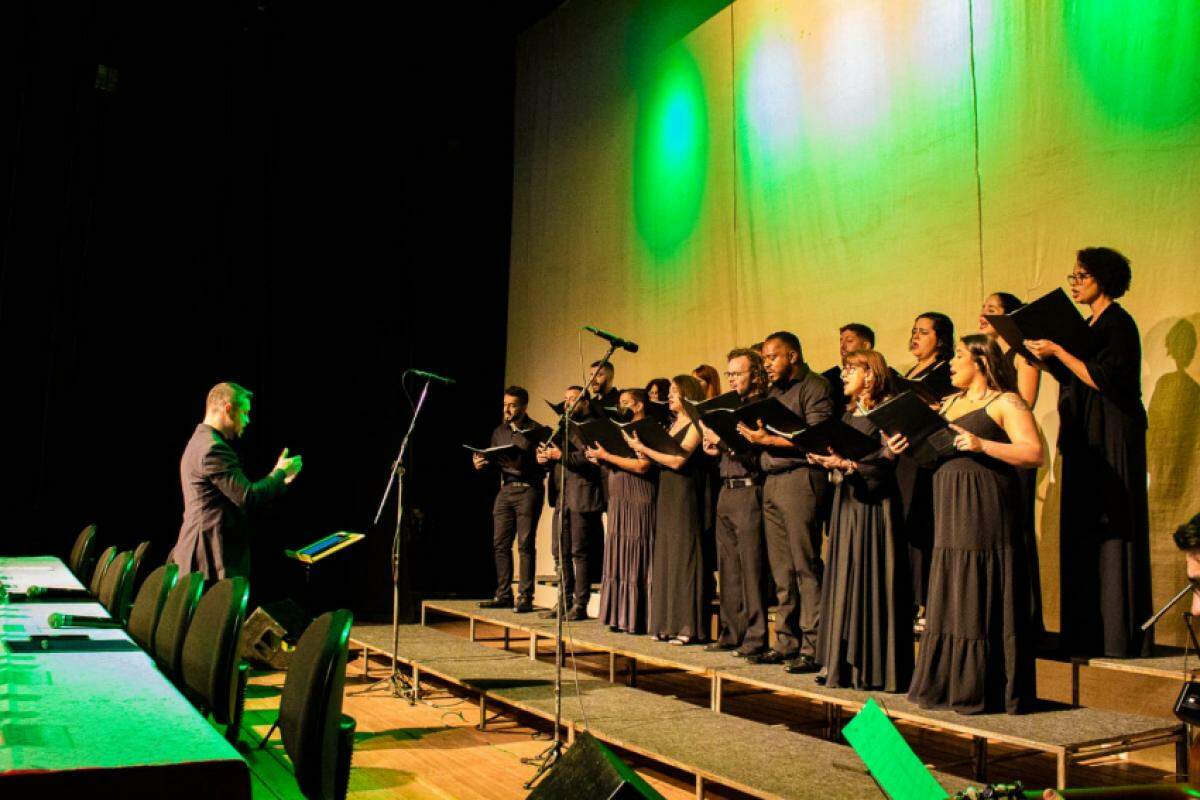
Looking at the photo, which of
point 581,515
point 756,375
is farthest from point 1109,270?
point 581,515

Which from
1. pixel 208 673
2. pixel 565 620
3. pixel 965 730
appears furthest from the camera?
pixel 565 620

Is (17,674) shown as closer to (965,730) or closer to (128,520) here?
(965,730)

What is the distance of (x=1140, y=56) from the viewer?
471 cm

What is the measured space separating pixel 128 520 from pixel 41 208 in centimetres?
249

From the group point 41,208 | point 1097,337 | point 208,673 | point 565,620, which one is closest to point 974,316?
point 1097,337

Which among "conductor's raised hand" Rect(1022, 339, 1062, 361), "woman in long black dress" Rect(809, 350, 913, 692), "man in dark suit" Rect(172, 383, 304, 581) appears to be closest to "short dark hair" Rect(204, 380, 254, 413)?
"man in dark suit" Rect(172, 383, 304, 581)

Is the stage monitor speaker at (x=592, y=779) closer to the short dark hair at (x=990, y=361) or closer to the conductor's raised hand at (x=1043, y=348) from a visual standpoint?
the short dark hair at (x=990, y=361)

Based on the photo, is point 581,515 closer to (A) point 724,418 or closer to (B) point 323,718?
(A) point 724,418

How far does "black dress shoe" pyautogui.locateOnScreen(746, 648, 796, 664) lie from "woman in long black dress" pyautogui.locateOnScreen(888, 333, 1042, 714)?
3.14 feet

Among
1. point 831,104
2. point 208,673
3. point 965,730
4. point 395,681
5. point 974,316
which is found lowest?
point 395,681

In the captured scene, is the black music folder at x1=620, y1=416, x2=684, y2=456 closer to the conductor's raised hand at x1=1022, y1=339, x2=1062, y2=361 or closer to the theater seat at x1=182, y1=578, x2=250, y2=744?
the conductor's raised hand at x1=1022, y1=339, x2=1062, y2=361

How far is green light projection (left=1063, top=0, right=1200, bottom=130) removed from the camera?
178 inches

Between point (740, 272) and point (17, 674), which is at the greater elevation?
point (740, 272)

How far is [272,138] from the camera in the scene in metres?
8.51
